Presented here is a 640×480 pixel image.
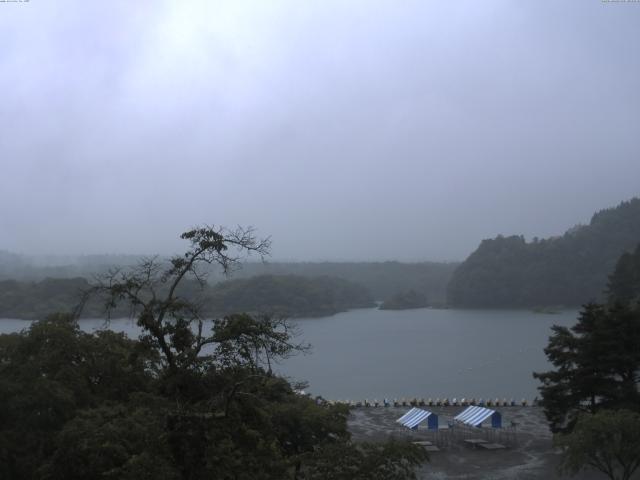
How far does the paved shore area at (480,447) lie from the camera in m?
10.4

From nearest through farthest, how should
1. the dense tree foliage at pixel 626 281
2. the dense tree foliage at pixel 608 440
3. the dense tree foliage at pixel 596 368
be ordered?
the dense tree foliage at pixel 608 440 → the dense tree foliage at pixel 596 368 → the dense tree foliage at pixel 626 281

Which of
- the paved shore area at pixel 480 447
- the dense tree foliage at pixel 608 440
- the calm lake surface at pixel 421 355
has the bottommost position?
the calm lake surface at pixel 421 355

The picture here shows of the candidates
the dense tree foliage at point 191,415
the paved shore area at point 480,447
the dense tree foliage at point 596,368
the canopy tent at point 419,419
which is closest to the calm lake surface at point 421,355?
the paved shore area at point 480,447

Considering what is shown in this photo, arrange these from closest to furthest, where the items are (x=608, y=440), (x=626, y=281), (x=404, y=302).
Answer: (x=608, y=440), (x=626, y=281), (x=404, y=302)

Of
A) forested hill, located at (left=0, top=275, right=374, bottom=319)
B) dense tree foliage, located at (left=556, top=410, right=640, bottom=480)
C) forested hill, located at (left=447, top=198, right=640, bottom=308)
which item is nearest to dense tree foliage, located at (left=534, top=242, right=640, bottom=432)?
dense tree foliage, located at (left=556, top=410, right=640, bottom=480)

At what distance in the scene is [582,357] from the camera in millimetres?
11367

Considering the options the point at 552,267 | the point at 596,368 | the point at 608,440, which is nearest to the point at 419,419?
the point at 596,368

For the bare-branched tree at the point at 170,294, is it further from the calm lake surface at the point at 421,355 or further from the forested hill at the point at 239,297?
the forested hill at the point at 239,297

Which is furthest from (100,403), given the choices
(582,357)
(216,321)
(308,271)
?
(308,271)

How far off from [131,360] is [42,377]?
8.97 feet

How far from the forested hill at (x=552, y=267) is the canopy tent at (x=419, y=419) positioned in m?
39.7

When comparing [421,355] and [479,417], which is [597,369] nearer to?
[479,417]

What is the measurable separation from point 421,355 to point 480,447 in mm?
18953

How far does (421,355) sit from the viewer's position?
101 ft
